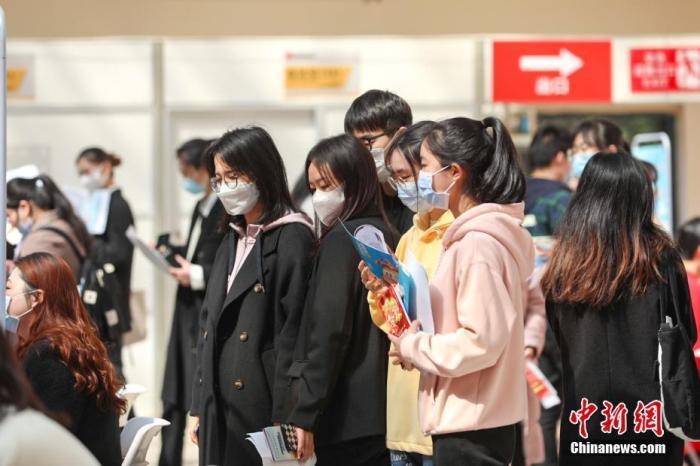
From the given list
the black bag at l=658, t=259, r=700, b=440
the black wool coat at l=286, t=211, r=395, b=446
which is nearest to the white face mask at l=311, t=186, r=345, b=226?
the black wool coat at l=286, t=211, r=395, b=446

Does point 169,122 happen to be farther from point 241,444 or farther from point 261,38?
point 241,444

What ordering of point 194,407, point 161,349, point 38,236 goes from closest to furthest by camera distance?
point 194,407 < point 38,236 < point 161,349

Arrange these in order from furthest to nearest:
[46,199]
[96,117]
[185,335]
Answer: [96,117] < [46,199] < [185,335]

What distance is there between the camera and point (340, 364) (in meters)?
3.96

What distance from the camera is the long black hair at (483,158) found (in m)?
3.64

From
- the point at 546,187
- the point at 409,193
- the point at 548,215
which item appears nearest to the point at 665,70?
the point at 546,187

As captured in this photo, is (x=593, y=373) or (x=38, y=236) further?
(x=38, y=236)

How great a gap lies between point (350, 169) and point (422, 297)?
83 centimetres

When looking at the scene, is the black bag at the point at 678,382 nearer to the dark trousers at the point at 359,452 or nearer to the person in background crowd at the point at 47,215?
the dark trousers at the point at 359,452

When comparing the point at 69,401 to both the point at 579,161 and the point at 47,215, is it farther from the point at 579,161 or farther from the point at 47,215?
the point at 579,161

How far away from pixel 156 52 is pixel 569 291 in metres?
5.87

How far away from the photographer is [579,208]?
165 inches

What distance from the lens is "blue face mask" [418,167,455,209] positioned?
3.64 m

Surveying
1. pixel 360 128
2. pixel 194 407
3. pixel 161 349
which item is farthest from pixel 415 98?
pixel 194 407
